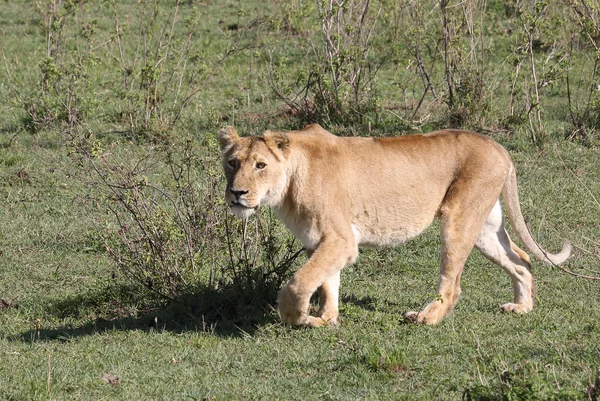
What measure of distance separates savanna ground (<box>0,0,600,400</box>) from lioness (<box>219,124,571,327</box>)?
27 cm

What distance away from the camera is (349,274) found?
8305 millimetres

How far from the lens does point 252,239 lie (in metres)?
7.34

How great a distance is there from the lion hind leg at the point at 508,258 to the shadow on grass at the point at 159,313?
1553mm

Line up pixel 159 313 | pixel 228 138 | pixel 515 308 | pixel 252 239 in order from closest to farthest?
pixel 228 138, pixel 515 308, pixel 159 313, pixel 252 239

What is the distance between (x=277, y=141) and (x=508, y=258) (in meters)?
1.96

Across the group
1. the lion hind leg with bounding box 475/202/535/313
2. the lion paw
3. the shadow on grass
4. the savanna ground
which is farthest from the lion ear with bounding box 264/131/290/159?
the lion paw

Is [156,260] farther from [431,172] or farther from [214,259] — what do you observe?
[431,172]

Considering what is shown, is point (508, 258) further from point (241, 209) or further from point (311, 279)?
point (241, 209)

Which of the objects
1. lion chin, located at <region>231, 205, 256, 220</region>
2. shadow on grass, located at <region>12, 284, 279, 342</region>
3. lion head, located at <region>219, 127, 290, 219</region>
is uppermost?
lion head, located at <region>219, 127, 290, 219</region>

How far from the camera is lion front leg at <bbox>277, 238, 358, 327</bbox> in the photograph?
621 cm

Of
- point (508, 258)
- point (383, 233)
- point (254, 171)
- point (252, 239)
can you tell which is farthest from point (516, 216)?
point (254, 171)

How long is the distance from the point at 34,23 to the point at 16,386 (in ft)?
Result: 37.9

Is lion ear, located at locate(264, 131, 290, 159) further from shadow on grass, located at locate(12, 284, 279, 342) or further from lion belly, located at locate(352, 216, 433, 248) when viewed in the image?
shadow on grass, located at locate(12, 284, 279, 342)

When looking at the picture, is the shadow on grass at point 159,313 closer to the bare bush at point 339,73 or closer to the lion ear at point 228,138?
the lion ear at point 228,138
